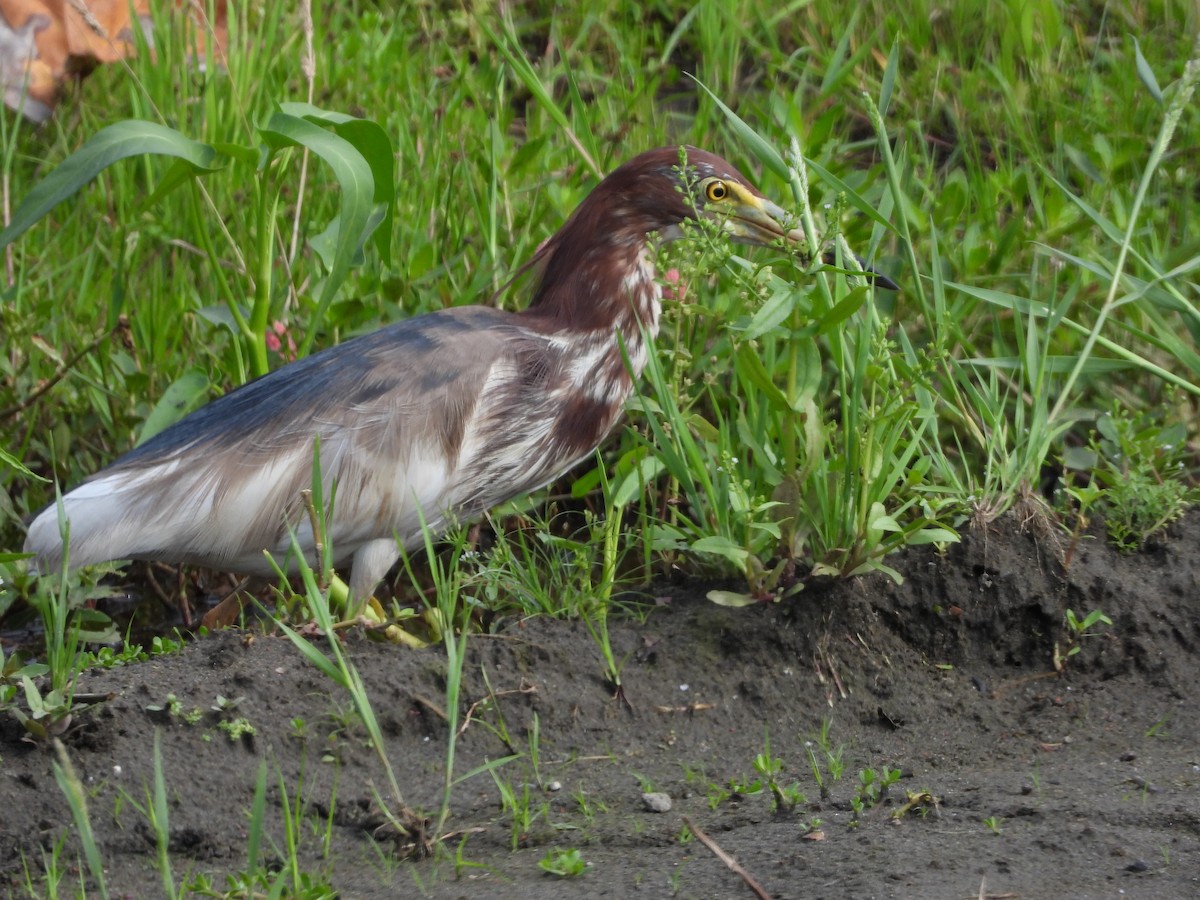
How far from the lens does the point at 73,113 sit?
557 cm

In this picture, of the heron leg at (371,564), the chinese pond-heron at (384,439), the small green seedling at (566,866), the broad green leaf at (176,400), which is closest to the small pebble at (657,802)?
the small green seedling at (566,866)

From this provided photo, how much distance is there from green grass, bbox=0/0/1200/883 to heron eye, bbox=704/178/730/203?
0.20 m

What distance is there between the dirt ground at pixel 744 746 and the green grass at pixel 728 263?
12 cm

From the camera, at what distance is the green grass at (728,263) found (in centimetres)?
305

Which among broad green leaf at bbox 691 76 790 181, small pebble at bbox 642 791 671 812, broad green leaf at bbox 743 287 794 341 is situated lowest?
small pebble at bbox 642 791 671 812

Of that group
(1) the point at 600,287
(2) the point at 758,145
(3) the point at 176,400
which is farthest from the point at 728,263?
(3) the point at 176,400

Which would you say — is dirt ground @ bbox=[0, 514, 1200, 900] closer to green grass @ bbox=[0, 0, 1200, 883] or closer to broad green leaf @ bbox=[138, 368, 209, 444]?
green grass @ bbox=[0, 0, 1200, 883]

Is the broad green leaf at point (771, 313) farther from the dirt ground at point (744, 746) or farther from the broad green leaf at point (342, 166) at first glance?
the broad green leaf at point (342, 166)

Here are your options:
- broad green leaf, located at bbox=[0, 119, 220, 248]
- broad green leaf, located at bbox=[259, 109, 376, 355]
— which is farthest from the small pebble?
broad green leaf, located at bbox=[0, 119, 220, 248]

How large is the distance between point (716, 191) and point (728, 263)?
1.67ft

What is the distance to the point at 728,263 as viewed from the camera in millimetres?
3268

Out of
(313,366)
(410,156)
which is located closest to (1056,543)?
(313,366)

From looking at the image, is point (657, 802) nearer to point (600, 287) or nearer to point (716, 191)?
point (600, 287)

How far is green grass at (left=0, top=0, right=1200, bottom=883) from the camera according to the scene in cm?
305
